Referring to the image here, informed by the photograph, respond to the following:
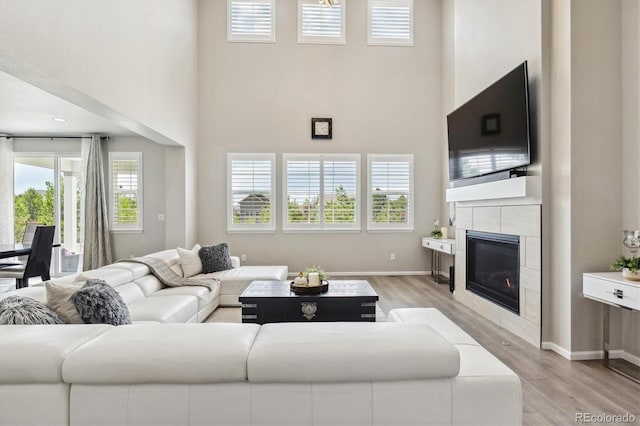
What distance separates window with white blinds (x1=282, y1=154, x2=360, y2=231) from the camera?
264 inches

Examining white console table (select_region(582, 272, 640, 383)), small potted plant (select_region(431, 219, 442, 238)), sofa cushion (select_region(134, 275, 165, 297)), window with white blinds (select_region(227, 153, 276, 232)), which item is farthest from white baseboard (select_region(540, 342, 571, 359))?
window with white blinds (select_region(227, 153, 276, 232))

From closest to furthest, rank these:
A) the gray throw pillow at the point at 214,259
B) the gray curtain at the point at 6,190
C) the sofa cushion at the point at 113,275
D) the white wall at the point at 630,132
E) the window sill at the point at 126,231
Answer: the white wall at the point at 630,132 < the sofa cushion at the point at 113,275 < the gray throw pillow at the point at 214,259 < the gray curtain at the point at 6,190 < the window sill at the point at 126,231

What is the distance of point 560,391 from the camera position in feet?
8.14

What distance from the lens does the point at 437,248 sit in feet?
19.8

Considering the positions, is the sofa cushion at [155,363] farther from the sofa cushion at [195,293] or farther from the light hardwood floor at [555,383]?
the sofa cushion at [195,293]

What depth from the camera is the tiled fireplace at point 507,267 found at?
334cm

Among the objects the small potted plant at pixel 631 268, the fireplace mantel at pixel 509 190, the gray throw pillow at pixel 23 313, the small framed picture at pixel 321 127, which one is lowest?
the gray throw pillow at pixel 23 313

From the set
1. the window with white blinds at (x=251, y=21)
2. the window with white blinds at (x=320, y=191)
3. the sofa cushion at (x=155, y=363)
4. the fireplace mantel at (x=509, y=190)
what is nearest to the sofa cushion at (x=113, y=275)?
the sofa cushion at (x=155, y=363)

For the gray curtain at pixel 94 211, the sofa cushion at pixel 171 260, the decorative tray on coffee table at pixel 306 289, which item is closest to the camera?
the decorative tray on coffee table at pixel 306 289

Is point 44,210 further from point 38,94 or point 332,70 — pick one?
point 332,70

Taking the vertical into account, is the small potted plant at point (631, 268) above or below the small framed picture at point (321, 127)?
below

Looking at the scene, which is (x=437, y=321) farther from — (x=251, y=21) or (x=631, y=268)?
(x=251, y=21)

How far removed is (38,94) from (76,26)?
1.58 metres

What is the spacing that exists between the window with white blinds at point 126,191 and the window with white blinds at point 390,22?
197 inches
